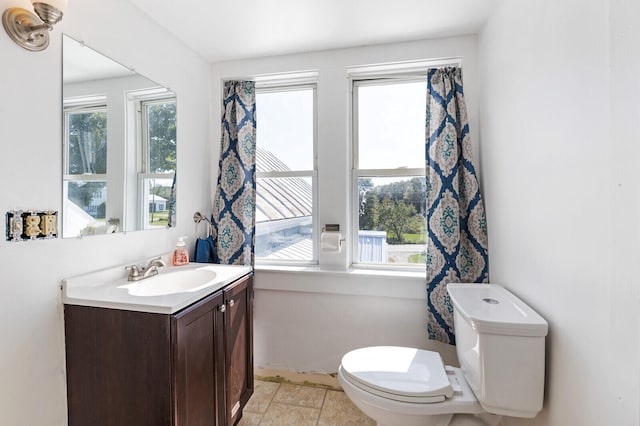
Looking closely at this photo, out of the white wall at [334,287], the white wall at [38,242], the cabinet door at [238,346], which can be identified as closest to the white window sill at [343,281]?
the white wall at [334,287]

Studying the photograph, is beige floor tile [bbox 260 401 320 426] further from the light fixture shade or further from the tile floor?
the light fixture shade

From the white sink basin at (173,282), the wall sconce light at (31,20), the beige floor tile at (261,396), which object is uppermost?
the wall sconce light at (31,20)

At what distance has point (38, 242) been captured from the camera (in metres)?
1.08

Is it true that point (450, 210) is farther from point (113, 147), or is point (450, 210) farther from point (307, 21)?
point (113, 147)

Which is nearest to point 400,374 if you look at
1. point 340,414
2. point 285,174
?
point 340,414

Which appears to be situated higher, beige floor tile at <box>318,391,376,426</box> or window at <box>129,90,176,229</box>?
window at <box>129,90,176,229</box>

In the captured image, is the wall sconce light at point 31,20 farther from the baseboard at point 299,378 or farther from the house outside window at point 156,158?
the baseboard at point 299,378

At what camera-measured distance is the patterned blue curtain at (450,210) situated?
1.75 m

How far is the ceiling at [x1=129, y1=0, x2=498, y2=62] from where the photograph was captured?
1.52 meters

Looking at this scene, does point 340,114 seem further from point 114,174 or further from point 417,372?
point 417,372

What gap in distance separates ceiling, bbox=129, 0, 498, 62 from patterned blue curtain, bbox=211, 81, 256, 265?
333mm

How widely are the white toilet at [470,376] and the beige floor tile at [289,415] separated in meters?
0.61

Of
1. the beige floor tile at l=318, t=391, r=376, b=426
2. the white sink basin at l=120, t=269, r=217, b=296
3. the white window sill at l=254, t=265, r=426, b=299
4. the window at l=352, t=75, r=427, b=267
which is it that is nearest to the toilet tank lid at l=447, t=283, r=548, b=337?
the white window sill at l=254, t=265, r=426, b=299

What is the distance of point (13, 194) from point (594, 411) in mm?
1974
